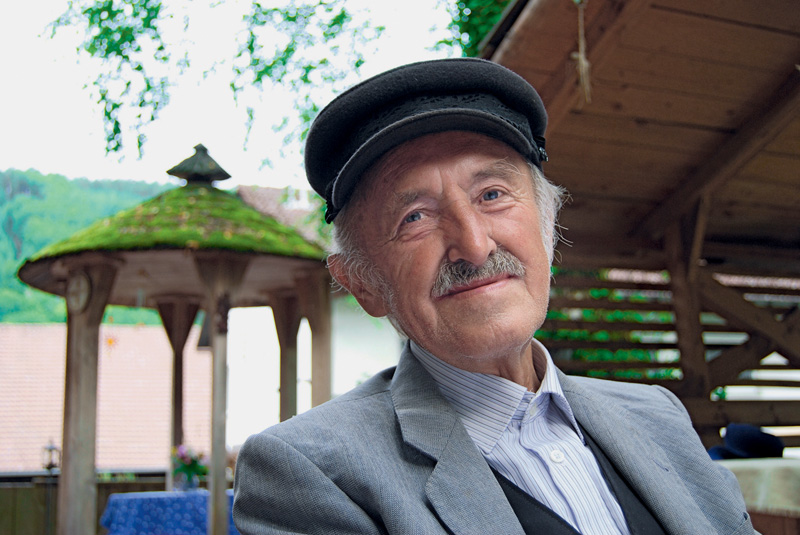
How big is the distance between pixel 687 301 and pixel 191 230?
157 inches

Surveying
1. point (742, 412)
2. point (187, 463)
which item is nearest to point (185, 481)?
point (187, 463)

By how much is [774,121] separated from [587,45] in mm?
1248

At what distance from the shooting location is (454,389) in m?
1.49

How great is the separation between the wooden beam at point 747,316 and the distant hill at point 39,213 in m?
6.74

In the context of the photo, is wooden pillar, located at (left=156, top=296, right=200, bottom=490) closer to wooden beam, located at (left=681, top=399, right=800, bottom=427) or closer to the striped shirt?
wooden beam, located at (left=681, top=399, right=800, bottom=427)

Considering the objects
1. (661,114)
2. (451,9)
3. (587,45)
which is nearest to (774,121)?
(661,114)

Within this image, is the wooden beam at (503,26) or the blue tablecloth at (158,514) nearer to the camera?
the wooden beam at (503,26)

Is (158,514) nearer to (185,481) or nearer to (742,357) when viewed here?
(185,481)

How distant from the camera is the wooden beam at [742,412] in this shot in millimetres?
4377

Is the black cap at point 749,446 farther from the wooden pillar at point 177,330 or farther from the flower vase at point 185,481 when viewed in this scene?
the wooden pillar at point 177,330

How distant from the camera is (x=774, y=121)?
3703mm

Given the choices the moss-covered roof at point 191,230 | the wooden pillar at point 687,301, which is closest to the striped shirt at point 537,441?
the wooden pillar at point 687,301

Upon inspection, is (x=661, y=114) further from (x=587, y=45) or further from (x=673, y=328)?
(x=673, y=328)

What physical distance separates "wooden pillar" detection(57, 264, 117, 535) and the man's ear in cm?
557
